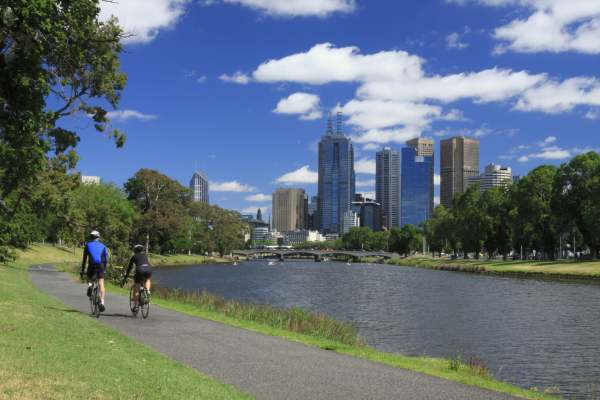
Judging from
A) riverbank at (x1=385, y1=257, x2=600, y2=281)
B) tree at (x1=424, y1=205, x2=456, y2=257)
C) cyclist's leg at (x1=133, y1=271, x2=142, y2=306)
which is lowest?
riverbank at (x1=385, y1=257, x2=600, y2=281)

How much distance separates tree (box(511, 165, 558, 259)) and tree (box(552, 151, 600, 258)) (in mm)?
2220

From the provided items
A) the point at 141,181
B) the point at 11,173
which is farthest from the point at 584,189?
the point at 11,173

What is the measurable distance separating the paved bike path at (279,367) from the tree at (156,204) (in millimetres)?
106088

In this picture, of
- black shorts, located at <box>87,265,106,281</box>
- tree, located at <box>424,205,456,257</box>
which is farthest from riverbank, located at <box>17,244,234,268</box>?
tree, located at <box>424,205,456,257</box>

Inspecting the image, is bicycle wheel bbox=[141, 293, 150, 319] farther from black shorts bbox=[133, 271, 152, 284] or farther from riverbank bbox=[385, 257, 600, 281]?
riverbank bbox=[385, 257, 600, 281]

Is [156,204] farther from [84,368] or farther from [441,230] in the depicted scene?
[84,368]

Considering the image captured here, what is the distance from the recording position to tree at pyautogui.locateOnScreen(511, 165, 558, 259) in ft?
360

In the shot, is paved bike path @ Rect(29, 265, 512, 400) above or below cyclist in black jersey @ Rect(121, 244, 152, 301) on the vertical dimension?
below

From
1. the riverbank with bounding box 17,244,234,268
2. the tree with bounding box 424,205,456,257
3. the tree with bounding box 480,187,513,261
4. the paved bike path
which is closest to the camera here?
the paved bike path

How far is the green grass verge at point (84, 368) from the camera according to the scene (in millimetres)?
9078

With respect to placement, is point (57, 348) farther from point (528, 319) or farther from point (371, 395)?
point (528, 319)

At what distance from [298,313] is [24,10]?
1873 centimetres

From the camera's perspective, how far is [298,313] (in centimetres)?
3020

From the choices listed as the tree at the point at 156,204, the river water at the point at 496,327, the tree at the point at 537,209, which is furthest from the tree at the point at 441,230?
the river water at the point at 496,327
